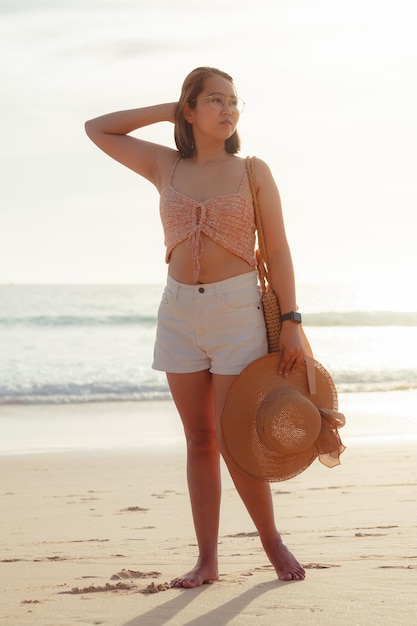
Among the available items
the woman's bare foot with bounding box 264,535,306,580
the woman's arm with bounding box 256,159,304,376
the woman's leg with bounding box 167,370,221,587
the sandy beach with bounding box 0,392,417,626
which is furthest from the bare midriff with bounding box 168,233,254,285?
the sandy beach with bounding box 0,392,417,626

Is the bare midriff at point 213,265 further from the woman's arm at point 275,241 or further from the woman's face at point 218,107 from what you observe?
the woman's face at point 218,107

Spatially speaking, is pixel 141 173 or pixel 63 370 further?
pixel 63 370

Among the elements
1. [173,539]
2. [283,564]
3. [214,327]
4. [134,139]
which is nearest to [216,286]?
[214,327]

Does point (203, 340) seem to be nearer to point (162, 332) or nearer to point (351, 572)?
point (162, 332)

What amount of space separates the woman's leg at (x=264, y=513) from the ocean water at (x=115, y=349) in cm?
918

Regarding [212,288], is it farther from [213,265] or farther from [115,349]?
[115,349]

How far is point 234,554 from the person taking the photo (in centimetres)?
435

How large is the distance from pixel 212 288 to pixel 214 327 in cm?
15

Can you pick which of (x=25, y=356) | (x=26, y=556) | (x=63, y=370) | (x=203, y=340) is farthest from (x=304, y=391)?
(x=25, y=356)

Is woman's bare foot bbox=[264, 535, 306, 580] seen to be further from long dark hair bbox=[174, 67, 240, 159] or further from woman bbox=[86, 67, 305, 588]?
long dark hair bbox=[174, 67, 240, 159]

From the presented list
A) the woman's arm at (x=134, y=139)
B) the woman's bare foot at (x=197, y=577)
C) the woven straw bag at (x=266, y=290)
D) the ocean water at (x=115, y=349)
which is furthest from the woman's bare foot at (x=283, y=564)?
the ocean water at (x=115, y=349)

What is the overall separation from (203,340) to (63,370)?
1353 cm

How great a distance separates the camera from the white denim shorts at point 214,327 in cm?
361

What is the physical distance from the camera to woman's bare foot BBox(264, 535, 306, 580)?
3668 millimetres
